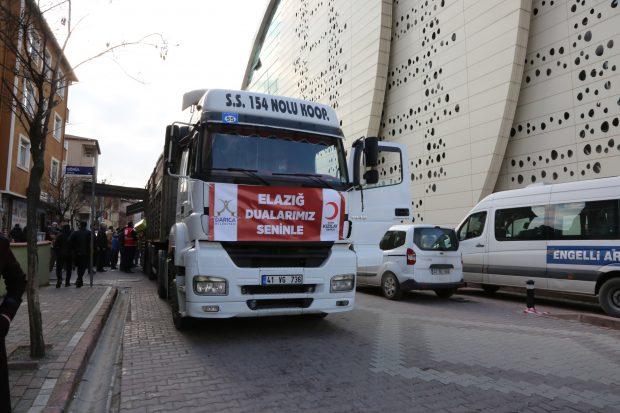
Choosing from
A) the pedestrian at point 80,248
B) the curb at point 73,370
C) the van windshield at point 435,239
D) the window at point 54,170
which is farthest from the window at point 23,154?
the van windshield at point 435,239

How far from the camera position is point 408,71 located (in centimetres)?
2188

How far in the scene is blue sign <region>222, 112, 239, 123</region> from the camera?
6006 millimetres

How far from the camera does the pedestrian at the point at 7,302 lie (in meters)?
2.87

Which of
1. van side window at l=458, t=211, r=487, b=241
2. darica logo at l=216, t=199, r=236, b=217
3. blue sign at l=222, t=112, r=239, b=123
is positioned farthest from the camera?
van side window at l=458, t=211, r=487, b=241

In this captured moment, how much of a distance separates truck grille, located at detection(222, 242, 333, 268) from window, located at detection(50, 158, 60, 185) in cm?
2647

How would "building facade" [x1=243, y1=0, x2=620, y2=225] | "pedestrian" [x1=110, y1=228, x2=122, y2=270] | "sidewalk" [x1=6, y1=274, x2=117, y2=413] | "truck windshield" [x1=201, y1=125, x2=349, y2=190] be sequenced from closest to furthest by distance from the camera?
1. "sidewalk" [x1=6, y1=274, x2=117, y2=413]
2. "truck windshield" [x1=201, y1=125, x2=349, y2=190]
3. "building facade" [x1=243, y1=0, x2=620, y2=225]
4. "pedestrian" [x1=110, y1=228, x2=122, y2=270]

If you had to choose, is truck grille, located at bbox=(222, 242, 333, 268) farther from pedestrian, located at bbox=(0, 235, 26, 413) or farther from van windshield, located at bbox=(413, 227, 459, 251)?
van windshield, located at bbox=(413, 227, 459, 251)

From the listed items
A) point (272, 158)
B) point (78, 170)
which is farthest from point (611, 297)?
point (78, 170)

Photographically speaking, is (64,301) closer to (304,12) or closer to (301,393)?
(301,393)

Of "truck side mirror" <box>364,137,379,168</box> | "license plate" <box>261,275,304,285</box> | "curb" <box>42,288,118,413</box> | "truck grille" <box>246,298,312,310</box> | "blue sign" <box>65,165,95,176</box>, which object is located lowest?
"curb" <box>42,288,118,413</box>

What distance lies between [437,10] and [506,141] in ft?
23.8

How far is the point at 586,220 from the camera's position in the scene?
8.75 m

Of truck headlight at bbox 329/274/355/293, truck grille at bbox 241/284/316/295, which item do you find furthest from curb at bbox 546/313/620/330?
truck grille at bbox 241/284/316/295

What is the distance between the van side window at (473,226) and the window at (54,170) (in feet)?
82.7
